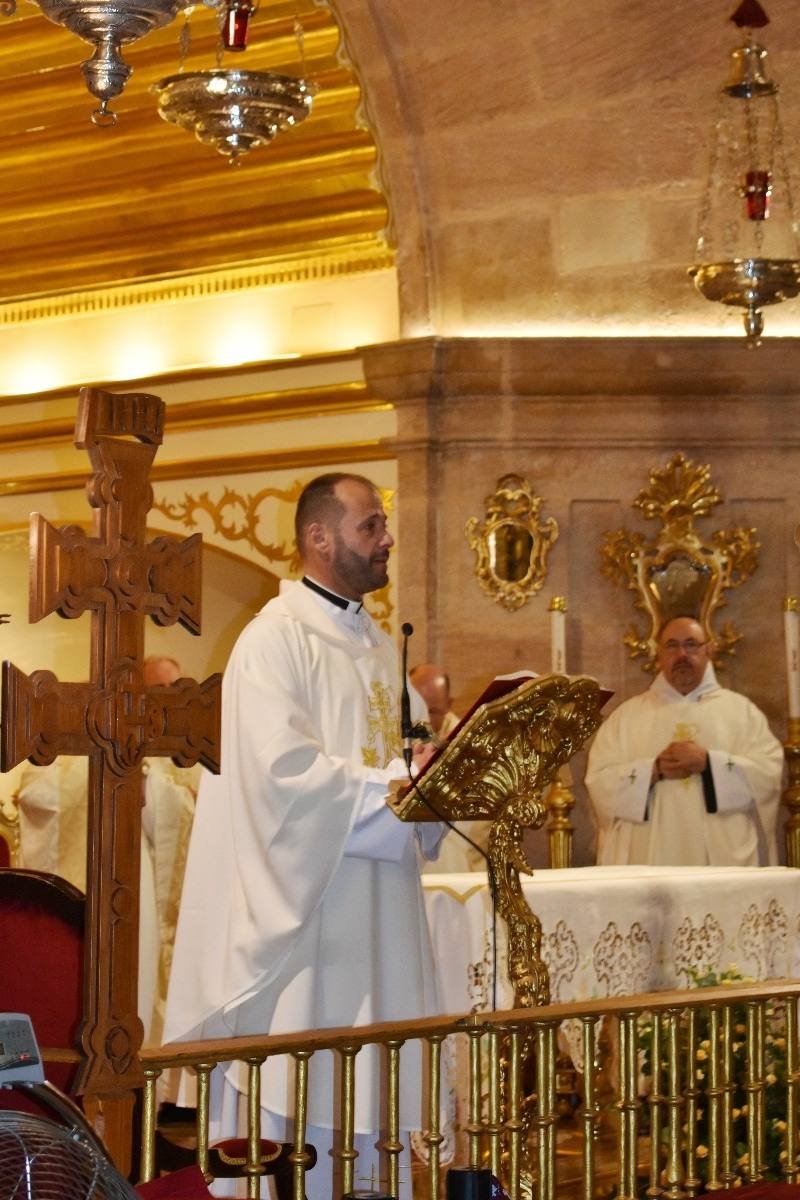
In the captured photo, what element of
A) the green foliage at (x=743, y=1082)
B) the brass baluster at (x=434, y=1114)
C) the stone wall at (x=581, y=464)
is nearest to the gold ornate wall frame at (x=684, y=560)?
the stone wall at (x=581, y=464)

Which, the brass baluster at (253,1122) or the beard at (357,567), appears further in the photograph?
the beard at (357,567)

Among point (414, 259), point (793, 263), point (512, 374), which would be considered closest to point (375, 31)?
point (414, 259)

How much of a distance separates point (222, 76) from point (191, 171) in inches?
160

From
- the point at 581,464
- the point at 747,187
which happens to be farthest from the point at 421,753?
the point at 581,464

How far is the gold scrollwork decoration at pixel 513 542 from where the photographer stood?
31.3 ft

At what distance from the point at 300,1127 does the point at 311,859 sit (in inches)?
54.6

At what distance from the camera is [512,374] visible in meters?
9.46

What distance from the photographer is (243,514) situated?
10.4 metres

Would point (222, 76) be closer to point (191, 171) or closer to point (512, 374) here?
point (512, 374)

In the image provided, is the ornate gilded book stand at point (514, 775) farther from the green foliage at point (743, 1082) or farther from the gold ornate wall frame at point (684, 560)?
the gold ornate wall frame at point (684, 560)

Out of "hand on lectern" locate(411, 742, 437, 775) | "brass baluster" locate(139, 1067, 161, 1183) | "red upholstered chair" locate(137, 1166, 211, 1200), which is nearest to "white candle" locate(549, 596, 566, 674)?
"hand on lectern" locate(411, 742, 437, 775)

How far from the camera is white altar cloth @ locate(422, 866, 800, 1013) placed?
6406 mm

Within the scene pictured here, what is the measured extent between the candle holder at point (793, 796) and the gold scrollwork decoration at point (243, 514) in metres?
2.82

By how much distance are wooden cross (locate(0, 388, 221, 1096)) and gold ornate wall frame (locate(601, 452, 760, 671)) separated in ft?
17.3
